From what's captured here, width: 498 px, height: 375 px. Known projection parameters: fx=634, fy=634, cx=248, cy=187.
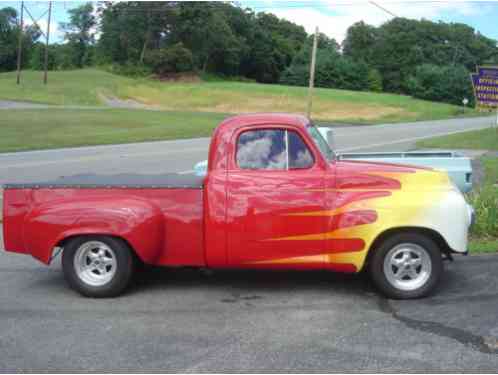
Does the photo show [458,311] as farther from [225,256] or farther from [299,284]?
[225,256]

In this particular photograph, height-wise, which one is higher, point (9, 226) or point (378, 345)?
point (9, 226)

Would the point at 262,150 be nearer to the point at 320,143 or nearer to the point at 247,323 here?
the point at 320,143

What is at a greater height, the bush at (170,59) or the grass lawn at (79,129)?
the bush at (170,59)

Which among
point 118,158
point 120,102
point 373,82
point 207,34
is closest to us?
point 118,158

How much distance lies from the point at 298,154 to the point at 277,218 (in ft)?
2.12

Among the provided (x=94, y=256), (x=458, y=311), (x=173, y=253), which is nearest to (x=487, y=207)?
(x=458, y=311)

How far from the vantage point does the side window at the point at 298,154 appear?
593 cm

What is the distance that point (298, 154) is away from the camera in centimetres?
596

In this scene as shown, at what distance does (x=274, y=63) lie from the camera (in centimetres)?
12050

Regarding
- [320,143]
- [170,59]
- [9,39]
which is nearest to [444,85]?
[170,59]

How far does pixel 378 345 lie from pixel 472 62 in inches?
4188

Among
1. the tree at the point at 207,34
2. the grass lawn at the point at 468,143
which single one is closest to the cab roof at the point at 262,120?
the grass lawn at the point at 468,143

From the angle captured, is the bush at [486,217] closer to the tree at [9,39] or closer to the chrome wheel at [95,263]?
the chrome wheel at [95,263]

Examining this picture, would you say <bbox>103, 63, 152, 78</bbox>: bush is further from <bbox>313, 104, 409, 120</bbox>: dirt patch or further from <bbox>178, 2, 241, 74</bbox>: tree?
<bbox>313, 104, 409, 120</bbox>: dirt patch
